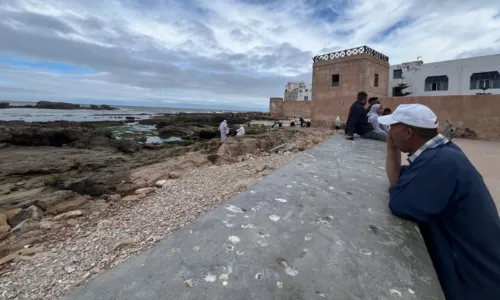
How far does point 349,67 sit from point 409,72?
12564 mm

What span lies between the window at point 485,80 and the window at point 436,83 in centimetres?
200

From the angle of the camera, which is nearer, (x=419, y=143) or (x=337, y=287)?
(x=337, y=287)

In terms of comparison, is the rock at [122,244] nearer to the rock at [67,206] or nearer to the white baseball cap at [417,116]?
the rock at [67,206]

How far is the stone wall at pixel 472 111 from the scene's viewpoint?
43.3ft

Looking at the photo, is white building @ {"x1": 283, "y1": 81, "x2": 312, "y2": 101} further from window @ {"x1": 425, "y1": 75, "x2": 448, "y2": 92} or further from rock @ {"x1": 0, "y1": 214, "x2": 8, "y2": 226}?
rock @ {"x1": 0, "y1": 214, "x2": 8, "y2": 226}

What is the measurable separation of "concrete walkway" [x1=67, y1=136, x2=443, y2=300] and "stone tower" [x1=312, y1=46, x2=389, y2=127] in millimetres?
18415

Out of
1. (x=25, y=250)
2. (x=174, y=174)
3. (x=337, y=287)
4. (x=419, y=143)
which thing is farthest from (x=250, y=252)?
(x=174, y=174)

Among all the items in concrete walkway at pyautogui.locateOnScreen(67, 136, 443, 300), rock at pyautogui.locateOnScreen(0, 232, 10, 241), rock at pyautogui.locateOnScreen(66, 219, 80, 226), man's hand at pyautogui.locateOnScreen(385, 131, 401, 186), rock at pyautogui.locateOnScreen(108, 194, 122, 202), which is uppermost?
man's hand at pyautogui.locateOnScreen(385, 131, 401, 186)

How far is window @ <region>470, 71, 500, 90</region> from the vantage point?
22.3 m

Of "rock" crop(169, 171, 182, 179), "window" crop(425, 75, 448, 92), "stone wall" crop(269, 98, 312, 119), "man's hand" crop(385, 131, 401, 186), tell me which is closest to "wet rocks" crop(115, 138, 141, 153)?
"rock" crop(169, 171, 182, 179)

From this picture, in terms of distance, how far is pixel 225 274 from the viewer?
1254 mm

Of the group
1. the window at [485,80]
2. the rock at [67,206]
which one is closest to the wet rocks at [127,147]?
the rock at [67,206]

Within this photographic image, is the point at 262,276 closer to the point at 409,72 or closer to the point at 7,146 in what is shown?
the point at 7,146

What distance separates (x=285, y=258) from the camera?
139 cm
